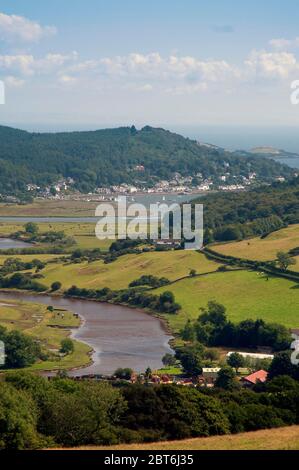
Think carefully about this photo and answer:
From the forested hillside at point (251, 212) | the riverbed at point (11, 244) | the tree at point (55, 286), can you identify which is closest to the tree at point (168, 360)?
the tree at point (55, 286)

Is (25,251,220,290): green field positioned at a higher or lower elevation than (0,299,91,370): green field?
higher

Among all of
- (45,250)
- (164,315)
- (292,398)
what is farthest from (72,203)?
(292,398)

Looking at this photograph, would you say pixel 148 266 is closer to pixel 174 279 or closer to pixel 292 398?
pixel 174 279

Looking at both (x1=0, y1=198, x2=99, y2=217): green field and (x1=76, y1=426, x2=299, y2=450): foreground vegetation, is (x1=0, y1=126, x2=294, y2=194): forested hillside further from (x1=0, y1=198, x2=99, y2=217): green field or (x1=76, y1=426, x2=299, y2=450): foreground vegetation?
(x1=76, y1=426, x2=299, y2=450): foreground vegetation

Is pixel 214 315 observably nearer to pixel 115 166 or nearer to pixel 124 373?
pixel 124 373

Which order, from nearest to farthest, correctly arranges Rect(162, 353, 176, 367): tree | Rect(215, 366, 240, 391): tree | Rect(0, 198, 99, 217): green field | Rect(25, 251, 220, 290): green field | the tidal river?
Rect(215, 366, 240, 391): tree < Rect(162, 353, 176, 367): tree < the tidal river < Rect(25, 251, 220, 290): green field < Rect(0, 198, 99, 217): green field

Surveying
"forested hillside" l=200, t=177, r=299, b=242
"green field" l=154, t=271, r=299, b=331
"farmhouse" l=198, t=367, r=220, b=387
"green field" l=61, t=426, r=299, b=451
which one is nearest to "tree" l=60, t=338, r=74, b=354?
"farmhouse" l=198, t=367, r=220, b=387

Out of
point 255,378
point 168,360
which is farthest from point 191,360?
point 255,378

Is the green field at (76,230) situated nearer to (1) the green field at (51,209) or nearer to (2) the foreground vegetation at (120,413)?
(1) the green field at (51,209)

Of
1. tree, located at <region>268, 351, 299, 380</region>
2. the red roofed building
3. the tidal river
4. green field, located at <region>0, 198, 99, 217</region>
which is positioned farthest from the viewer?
green field, located at <region>0, 198, 99, 217</region>
